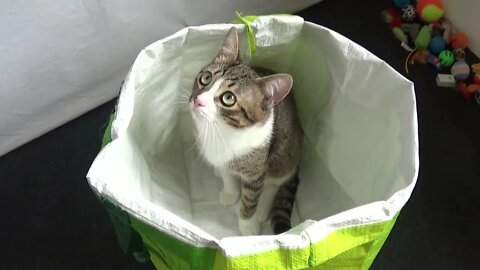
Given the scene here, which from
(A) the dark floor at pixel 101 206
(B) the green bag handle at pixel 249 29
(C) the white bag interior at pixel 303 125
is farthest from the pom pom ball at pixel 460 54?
(B) the green bag handle at pixel 249 29

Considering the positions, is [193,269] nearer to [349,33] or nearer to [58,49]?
[58,49]

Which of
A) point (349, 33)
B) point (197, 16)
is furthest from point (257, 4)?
point (349, 33)

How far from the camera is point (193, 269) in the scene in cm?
94


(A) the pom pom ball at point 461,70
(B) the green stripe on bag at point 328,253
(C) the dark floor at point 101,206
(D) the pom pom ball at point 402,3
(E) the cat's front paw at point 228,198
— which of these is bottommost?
(C) the dark floor at point 101,206

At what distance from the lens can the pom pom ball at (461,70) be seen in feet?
5.49

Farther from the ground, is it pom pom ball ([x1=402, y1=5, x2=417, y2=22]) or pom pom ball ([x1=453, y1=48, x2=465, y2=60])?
pom pom ball ([x1=402, y1=5, x2=417, y2=22])

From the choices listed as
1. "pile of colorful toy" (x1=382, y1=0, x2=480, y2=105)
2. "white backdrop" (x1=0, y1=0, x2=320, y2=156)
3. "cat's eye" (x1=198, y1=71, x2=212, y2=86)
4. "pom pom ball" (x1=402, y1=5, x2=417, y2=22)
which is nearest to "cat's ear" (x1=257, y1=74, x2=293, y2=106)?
"cat's eye" (x1=198, y1=71, x2=212, y2=86)

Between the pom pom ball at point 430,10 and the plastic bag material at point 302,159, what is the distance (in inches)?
24.5

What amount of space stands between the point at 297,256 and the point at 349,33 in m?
1.13

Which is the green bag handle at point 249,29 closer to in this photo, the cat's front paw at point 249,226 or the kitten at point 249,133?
the kitten at point 249,133

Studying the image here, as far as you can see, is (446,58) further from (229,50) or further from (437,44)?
(229,50)

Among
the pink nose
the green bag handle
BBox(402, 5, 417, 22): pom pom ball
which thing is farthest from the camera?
BBox(402, 5, 417, 22): pom pom ball

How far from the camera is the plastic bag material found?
0.88 metres

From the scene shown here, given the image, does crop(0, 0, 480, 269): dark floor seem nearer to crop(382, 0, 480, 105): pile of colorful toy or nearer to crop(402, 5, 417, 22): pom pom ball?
crop(382, 0, 480, 105): pile of colorful toy
